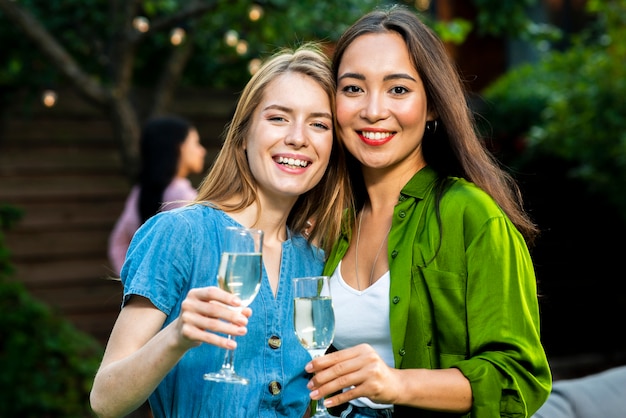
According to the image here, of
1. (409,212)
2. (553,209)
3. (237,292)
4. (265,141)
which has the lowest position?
(237,292)

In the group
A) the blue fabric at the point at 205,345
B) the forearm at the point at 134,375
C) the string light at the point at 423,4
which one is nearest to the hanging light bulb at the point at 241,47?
the blue fabric at the point at 205,345

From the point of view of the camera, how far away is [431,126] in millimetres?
2766

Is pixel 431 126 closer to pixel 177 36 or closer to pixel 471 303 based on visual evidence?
pixel 471 303

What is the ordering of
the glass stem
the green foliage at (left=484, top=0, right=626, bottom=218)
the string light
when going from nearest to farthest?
the glass stem
the green foliage at (left=484, top=0, right=626, bottom=218)
the string light

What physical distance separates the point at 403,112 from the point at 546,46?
10.3 meters

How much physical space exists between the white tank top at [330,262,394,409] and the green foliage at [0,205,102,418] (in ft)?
12.9

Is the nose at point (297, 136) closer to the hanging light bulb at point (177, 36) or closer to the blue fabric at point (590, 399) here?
the blue fabric at point (590, 399)

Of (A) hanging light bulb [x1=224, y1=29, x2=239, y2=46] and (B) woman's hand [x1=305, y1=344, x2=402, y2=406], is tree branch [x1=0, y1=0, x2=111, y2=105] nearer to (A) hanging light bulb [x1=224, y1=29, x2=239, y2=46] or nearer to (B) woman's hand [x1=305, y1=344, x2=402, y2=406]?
(A) hanging light bulb [x1=224, y1=29, x2=239, y2=46]

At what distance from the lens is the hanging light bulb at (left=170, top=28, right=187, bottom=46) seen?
19.8 feet

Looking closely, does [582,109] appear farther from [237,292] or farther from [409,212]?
[237,292]

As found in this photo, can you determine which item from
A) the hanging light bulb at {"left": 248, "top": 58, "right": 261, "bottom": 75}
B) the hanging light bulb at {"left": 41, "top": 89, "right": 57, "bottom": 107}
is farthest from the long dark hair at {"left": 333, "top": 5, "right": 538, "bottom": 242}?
the hanging light bulb at {"left": 41, "top": 89, "right": 57, "bottom": 107}

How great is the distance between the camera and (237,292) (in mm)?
2037

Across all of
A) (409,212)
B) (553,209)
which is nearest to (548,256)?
(553,209)

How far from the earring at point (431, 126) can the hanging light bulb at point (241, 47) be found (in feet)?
12.0
